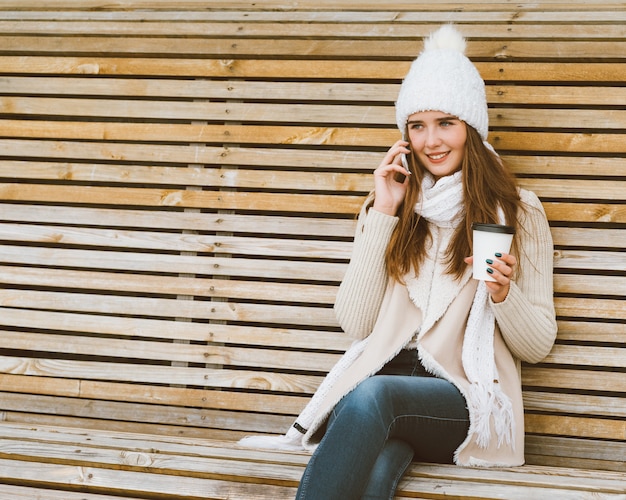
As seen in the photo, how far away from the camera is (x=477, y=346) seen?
2855 mm

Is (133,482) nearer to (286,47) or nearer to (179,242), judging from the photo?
(179,242)

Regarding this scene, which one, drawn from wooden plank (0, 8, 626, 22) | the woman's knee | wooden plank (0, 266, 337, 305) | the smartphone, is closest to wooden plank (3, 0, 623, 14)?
wooden plank (0, 8, 626, 22)

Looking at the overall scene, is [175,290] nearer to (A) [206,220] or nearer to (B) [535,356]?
(A) [206,220]

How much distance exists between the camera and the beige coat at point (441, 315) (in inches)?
110

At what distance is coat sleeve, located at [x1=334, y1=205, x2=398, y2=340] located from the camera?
3004 millimetres

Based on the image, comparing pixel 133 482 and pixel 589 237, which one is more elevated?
pixel 589 237

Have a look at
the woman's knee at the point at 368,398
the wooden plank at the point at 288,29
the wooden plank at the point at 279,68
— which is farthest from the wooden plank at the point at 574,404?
the wooden plank at the point at 288,29

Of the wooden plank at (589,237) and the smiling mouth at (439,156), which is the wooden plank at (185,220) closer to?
the smiling mouth at (439,156)

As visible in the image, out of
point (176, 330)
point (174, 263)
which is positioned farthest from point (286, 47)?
point (176, 330)

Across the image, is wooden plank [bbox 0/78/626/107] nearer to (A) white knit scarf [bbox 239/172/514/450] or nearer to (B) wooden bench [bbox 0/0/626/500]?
(B) wooden bench [bbox 0/0/626/500]

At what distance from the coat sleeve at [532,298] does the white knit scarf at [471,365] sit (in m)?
0.10

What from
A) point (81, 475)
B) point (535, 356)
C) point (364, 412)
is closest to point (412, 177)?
point (535, 356)

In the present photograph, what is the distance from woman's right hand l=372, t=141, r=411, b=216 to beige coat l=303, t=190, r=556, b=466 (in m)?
0.05

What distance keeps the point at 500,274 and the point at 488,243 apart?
5.1 inches
